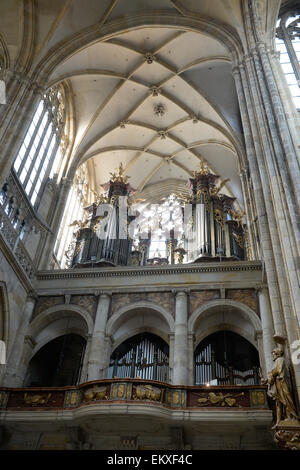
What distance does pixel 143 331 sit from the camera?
1338 centimetres

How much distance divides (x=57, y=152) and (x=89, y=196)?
4708 mm

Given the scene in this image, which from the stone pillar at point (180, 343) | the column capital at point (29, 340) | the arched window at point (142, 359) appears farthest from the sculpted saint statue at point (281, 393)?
the column capital at point (29, 340)

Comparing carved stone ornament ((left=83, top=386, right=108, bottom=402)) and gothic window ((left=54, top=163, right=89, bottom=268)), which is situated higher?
gothic window ((left=54, top=163, right=89, bottom=268))

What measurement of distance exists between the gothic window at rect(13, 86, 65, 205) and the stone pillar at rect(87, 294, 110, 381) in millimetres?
4642

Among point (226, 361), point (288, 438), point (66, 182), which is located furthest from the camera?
point (66, 182)

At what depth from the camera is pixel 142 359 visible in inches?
492

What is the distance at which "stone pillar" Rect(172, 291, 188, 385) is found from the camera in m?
11.1

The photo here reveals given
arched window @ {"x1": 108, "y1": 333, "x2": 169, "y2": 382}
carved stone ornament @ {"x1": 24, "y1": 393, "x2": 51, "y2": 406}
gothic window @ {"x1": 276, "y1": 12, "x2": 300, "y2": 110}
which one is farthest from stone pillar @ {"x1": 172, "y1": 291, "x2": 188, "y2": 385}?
gothic window @ {"x1": 276, "y1": 12, "x2": 300, "y2": 110}

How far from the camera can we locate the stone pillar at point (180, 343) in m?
11.1

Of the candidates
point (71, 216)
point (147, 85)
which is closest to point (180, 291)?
point (71, 216)

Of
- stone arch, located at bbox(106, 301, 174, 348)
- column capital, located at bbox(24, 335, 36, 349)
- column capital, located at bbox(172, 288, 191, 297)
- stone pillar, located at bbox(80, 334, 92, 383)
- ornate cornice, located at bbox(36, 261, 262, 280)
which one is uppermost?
ornate cornice, located at bbox(36, 261, 262, 280)

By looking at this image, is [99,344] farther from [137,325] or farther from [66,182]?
[66,182]

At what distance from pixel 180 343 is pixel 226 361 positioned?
4.87ft

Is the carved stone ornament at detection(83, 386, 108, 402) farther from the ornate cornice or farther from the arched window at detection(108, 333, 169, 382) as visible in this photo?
the ornate cornice
